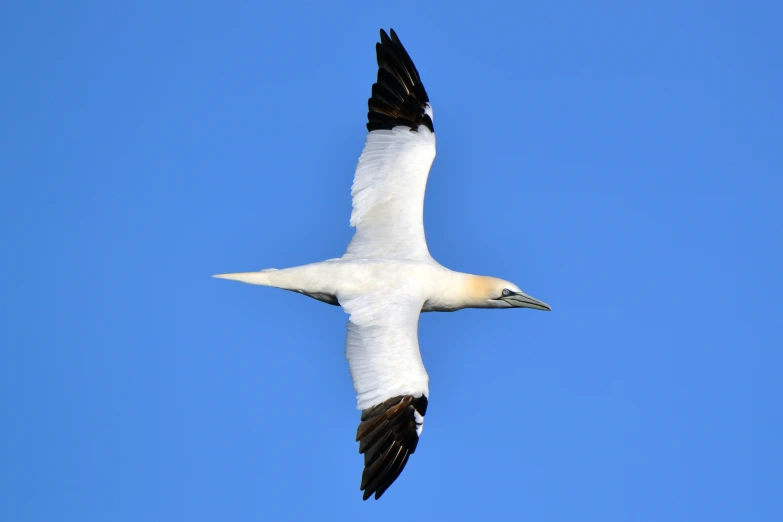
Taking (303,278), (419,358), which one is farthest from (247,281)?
(419,358)

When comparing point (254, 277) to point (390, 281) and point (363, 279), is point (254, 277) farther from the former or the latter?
point (390, 281)

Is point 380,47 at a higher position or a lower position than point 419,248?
higher

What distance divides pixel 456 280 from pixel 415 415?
7.14 feet

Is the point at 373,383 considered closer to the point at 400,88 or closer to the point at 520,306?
the point at 520,306

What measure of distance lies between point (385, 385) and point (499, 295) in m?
2.62

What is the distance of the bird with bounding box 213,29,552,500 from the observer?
12.5m

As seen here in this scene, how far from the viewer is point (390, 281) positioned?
43.9 feet

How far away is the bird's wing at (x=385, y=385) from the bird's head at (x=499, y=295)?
146 cm

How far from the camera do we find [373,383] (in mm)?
12562

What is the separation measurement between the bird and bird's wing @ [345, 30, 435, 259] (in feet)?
0.05

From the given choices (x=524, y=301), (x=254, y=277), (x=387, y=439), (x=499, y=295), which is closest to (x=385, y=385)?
(x=387, y=439)

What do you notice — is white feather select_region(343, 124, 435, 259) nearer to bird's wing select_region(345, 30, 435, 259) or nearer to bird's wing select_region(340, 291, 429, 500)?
bird's wing select_region(345, 30, 435, 259)

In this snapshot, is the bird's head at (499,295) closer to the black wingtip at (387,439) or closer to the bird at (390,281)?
the bird at (390,281)

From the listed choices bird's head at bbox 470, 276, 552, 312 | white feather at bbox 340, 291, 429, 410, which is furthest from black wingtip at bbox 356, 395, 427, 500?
bird's head at bbox 470, 276, 552, 312
